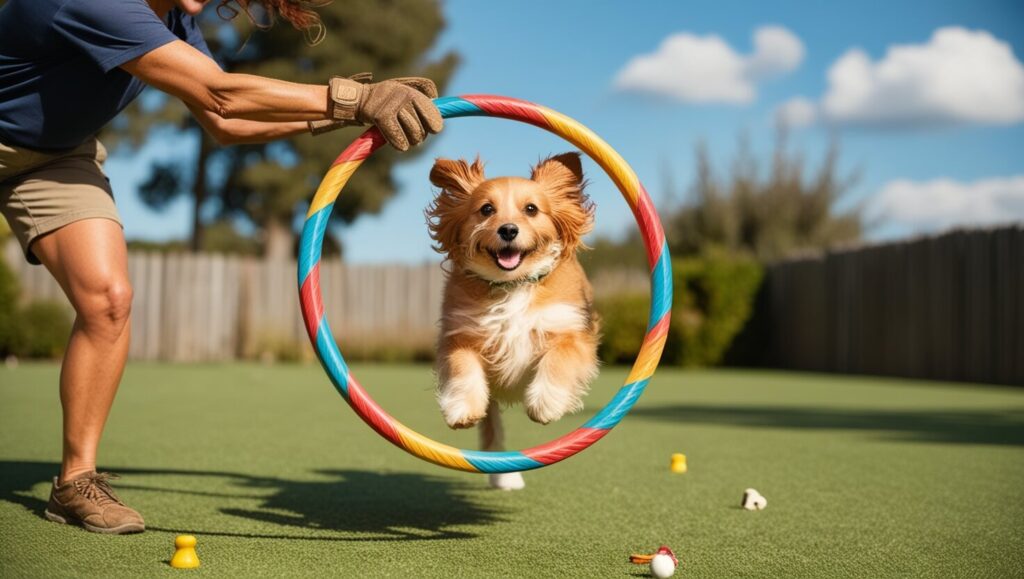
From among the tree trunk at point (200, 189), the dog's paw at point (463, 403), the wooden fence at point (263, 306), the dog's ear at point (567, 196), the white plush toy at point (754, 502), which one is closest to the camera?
the dog's paw at point (463, 403)

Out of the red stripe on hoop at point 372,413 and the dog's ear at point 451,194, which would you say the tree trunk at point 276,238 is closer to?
the dog's ear at point 451,194

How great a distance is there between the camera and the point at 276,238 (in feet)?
88.8

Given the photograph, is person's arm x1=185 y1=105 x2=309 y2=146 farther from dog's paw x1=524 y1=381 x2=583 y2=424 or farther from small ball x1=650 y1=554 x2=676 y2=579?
small ball x1=650 y1=554 x2=676 y2=579

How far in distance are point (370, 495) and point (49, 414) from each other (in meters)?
4.36

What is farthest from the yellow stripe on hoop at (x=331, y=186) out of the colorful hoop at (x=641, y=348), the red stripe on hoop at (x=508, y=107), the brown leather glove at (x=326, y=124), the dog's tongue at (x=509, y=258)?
the dog's tongue at (x=509, y=258)

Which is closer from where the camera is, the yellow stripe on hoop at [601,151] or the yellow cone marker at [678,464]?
the yellow stripe on hoop at [601,151]

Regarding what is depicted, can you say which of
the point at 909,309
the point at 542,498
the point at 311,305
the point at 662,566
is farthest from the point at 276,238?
the point at 662,566

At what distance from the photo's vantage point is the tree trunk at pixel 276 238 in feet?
88.4

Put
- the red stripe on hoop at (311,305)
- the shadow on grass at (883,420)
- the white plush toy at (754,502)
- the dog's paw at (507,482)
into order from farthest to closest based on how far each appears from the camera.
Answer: the shadow on grass at (883,420)
the dog's paw at (507,482)
the white plush toy at (754,502)
the red stripe on hoop at (311,305)

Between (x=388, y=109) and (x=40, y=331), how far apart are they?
14636mm

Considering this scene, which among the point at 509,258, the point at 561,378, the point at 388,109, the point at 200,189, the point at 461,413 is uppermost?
the point at 200,189

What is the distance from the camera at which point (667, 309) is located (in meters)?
3.57

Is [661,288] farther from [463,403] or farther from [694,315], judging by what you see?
[694,315]

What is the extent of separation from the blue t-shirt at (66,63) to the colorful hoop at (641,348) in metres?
0.78
